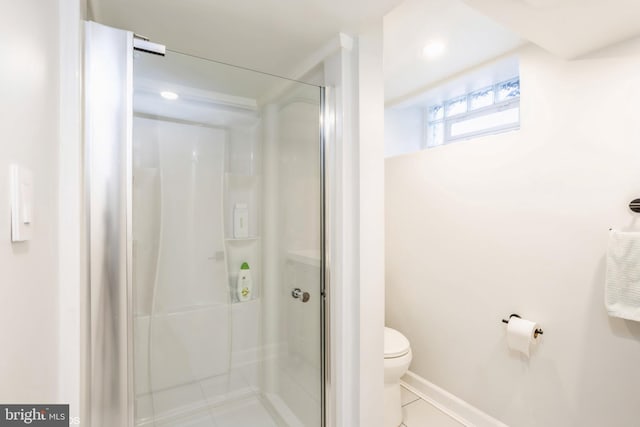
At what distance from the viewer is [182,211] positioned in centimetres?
156

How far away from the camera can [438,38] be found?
62.6 inches

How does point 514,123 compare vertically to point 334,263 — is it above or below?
above

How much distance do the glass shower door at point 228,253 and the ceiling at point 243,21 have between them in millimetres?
181

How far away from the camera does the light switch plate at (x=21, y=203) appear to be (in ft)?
1.59

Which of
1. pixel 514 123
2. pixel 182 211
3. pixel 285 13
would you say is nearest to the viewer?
pixel 285 13

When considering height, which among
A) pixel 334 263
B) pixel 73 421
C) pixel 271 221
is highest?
pixel 271 221

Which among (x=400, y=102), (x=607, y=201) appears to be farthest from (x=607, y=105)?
(x=400, y=102)

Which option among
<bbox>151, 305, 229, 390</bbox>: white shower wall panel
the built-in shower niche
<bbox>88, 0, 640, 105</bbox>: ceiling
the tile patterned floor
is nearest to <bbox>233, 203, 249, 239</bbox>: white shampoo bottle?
the built-in shower niche

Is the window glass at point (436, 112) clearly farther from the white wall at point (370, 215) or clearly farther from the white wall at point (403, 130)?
the white wall at point (370, 215)

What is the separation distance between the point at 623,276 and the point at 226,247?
192cm

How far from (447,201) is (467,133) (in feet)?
2.01

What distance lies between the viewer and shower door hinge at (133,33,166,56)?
1.01 metres

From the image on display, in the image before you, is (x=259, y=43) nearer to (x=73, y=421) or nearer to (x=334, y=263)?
(x=334, y=263)

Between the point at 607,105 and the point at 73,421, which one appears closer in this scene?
the point at 73,421
